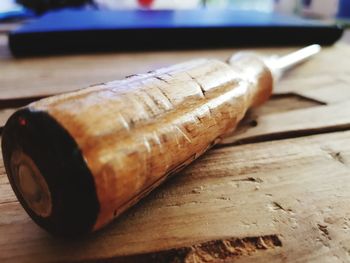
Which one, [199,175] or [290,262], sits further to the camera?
[199,175]

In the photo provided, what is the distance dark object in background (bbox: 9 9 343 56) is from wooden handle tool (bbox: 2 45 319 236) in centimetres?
80

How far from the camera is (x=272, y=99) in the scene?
2.51ft

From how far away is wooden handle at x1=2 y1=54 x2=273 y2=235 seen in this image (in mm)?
281

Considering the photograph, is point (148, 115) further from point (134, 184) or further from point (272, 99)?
point (272, 99)

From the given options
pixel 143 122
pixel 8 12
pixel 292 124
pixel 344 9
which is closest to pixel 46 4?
pixel 8 12

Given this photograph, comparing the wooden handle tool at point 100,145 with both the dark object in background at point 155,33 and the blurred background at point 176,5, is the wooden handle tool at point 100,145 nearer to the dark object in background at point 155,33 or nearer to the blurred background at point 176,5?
the dark object in background at point 155,33

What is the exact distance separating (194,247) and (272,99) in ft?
1.64

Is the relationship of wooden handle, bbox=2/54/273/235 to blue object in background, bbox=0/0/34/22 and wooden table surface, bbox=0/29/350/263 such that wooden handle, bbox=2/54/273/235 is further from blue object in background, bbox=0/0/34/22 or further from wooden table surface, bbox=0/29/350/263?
blue object in background, bbox=0/0/34/22

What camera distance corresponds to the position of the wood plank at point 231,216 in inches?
13.2

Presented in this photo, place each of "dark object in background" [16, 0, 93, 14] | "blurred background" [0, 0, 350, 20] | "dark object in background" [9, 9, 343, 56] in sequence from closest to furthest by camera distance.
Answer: "dark object in background" [9, 9, 343, 56]
"blurred background" [0, 0, 350, 20]
"dark object in background" [16, 0, 93, 14]

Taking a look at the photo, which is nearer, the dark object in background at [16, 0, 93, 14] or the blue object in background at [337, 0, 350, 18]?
the dark object in background at [16, 0, 93, 14]

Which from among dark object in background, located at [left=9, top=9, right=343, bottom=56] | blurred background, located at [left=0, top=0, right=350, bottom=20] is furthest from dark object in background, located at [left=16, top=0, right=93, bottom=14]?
dark object in background, located at [left=9, top=9, right=343, bottom=56]

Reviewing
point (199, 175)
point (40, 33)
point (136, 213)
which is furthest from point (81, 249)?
point (40, 33)

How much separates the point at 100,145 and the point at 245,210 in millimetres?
186
